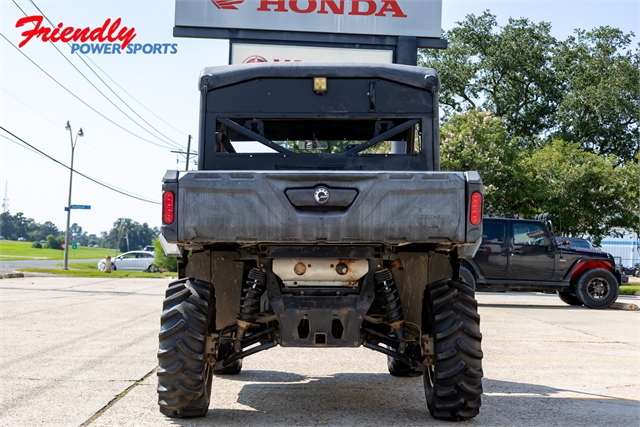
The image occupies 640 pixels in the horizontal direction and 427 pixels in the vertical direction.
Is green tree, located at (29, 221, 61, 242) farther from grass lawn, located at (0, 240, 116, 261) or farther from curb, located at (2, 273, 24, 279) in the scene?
curb, located at (2, 273, 24, 279)

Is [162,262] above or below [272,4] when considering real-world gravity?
below

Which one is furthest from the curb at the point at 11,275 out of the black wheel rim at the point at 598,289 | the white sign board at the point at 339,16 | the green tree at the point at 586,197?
the green tree at the point at 586,197

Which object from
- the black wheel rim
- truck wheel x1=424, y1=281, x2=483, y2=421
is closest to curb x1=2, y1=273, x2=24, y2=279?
the black wheel rim

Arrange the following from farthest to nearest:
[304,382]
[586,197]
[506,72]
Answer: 1. [506,72]
2. [586,197]
3. [304,382]

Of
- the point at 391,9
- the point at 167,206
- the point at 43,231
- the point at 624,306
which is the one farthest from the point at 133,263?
the point at 43,231

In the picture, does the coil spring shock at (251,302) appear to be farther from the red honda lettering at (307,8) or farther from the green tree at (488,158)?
the green tree at (488,158)

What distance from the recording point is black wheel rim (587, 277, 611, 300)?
1914cm

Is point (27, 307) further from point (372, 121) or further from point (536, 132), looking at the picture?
point (536, 132)

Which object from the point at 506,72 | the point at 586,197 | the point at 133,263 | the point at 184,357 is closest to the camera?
the point at 184,357

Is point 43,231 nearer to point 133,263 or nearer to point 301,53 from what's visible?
point 133,263

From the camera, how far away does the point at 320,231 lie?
5449mm

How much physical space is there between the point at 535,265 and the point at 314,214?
14.1 m

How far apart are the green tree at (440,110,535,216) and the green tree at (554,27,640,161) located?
1862 centimetres

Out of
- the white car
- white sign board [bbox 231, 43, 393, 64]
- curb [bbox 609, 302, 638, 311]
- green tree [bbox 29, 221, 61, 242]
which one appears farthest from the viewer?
green tree [bbox 29, 221, 61, 242]
